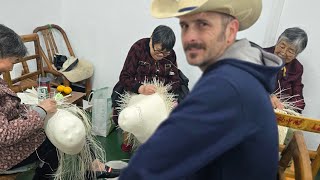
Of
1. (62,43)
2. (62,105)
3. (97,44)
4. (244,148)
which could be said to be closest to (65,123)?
(62,105)

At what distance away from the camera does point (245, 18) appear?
31.5 inches

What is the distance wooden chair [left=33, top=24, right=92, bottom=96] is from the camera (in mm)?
3123

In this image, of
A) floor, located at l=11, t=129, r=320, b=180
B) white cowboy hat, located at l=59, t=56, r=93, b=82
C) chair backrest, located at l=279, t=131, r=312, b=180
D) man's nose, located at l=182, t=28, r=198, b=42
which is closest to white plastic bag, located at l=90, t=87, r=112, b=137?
floor, located at l=11, t=129, r=320, b=180

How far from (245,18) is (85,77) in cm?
263

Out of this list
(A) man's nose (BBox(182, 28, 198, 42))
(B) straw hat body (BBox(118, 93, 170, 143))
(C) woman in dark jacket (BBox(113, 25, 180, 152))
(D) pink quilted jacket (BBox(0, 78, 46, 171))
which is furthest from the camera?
(C) woman in dark jacket (BBox(113, 25, 180, 152))

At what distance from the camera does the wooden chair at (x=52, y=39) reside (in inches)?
123

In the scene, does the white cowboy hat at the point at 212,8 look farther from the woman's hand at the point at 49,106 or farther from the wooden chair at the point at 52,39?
the wooden chair at the point at 52,39

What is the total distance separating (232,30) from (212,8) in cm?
10

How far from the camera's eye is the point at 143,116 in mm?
1688

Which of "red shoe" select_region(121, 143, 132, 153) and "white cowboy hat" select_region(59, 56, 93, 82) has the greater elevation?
"white cowboy hat" select_region(59, 56, 93, 82)

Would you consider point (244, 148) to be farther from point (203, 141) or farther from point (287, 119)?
point (287, 119)

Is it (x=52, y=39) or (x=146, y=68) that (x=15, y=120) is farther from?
(x=52, y=39)

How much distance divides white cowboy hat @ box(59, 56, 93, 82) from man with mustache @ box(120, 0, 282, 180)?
234 cm

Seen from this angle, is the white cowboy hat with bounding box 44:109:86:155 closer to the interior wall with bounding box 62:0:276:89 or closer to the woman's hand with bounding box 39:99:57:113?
the woman's hand with bounding box 39:99:57:113
